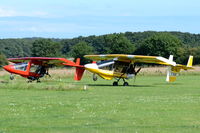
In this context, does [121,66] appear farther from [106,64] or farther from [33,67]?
[33,67]

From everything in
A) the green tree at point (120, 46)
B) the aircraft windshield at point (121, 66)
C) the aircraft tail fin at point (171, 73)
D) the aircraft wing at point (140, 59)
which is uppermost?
the green tree at point (120, 46)

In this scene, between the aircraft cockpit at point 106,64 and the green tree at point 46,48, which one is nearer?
the aircraft cockpit at point 106,64

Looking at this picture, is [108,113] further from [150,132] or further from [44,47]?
[44,47]

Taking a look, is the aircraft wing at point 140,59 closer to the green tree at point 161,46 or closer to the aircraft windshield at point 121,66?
the aircraft windshield at point 121,66

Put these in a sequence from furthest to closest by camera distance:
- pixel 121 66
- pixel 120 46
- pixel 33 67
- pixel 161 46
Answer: pixel 120 46, pixel 161 46, pixel 33 67, pixel 121 66

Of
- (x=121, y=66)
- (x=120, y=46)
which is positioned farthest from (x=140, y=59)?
(x=120, y=46)

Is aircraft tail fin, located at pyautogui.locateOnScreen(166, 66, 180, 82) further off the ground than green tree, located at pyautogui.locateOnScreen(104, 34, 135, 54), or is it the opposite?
green tree, located at pyautogui.locateOnScreen(104, 34, 135, 54)

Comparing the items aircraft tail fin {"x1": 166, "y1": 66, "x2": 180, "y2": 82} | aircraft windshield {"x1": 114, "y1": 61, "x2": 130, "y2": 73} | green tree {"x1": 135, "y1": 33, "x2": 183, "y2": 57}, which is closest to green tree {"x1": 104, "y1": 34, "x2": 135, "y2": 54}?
green tree {"x1": 135, "y1": 33, "x2": 183, "y2": 57}

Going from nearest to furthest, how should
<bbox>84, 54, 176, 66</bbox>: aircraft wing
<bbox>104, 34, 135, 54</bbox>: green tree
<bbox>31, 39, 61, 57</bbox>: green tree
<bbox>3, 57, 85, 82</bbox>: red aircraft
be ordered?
<bbox>84, 54, 176, 66</bbox>: aircraft wing < <bbox>3, 57, 85, 82</bbox>: red aircraft < <bbox>104, 34, 135, 54</bbox>: green tree < <bbox>31, 39, 61, 57</bbox>: green tree

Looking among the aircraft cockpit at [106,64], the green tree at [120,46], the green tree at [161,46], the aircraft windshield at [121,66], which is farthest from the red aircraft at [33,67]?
the green tree at [120,46]

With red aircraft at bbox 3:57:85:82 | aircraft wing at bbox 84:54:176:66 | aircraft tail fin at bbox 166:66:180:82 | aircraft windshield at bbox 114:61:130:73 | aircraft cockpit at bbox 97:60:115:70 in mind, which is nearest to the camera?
aircraft wing at bbox 84:54:176:66

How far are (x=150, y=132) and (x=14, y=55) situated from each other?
146 metres

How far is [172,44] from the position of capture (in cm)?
11169

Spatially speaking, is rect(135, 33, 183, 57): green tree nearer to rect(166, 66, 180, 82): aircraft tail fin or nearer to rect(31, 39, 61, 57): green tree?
rect(31, 39, 61, 57): green tree
